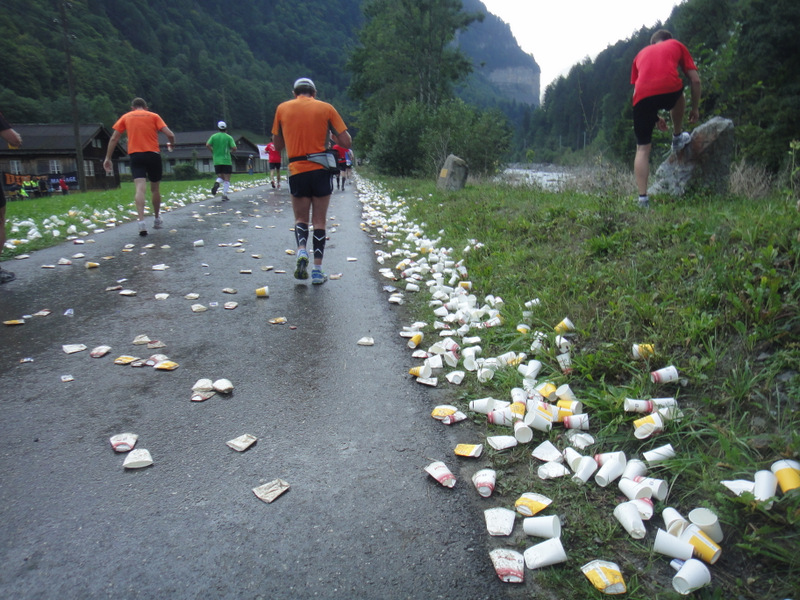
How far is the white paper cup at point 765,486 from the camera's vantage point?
5.95 ft

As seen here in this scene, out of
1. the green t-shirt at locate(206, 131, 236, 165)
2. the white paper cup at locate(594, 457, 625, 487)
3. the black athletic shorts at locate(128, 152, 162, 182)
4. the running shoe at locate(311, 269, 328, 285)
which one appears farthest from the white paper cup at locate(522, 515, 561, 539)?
the green t-shirt at locate(206, 131, 236, 165)

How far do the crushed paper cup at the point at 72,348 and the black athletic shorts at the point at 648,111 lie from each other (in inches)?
229

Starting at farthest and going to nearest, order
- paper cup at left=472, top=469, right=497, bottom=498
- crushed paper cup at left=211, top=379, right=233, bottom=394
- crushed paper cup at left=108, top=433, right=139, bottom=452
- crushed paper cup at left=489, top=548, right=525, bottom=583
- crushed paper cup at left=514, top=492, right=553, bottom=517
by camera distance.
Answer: crushed paper cup at left=211, top=379, right=233, bottom=394 < crushed paper cup at left=108, top=433, right=139, bottom=452 < paper cup at left=472, top=469, right=497, bottom=498 < crushed paper cup at left=514, top=492, right=553, bottom=517 < crushed paper cup at left=489, top=548, right=525, bottom=583

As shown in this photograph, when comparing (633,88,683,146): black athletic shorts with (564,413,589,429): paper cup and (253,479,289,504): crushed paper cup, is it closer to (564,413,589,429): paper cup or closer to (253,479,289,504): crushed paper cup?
(564,413,589,429): paper cup

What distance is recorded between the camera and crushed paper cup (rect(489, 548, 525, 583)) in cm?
169

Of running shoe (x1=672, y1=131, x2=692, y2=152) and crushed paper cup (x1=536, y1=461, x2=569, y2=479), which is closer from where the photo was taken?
crushed paper cup (x1=536, y1=461, x2=569, y2=479)

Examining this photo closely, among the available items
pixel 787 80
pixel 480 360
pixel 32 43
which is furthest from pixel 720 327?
pixel 32 43

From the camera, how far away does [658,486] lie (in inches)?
79.4

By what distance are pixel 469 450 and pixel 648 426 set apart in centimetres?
85

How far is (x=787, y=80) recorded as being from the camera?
93.4 ft

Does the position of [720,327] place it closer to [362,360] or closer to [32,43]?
[362,360]

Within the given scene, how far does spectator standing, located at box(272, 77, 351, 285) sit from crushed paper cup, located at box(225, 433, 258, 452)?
3.14 meters

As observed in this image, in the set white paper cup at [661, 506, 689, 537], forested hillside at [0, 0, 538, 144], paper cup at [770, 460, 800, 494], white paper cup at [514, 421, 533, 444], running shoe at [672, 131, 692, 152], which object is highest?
forested hillside at [0, 0, 538, 144]

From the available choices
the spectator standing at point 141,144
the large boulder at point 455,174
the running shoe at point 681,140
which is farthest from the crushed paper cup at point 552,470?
the large boulder at point 455,174
